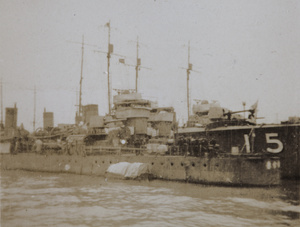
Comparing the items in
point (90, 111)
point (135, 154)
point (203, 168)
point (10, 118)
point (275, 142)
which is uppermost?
point (90, 111)

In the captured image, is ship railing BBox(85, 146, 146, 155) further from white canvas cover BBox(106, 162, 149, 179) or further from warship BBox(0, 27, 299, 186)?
white canvas cover BBox(106, 162, 149, 179)

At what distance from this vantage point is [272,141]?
17656 millimetres

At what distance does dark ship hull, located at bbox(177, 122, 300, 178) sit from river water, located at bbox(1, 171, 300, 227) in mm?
2019

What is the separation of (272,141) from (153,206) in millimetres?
9609

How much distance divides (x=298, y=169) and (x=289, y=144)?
1.91 m

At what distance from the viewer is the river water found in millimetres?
9383

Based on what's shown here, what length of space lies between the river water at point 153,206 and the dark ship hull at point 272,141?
2019 mm

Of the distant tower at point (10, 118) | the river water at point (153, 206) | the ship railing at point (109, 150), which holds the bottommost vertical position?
the river water at point (153, 206)

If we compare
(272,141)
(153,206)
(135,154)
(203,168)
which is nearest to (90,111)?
(135,154)

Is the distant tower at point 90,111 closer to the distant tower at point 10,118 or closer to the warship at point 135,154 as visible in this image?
the warship at point 135,154

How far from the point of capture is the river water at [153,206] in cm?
938

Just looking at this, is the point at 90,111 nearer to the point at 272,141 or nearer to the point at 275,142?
the point at 272,141

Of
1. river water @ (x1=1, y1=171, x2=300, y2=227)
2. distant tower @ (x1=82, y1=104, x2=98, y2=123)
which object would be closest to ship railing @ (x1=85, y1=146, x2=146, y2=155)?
river water @ (x1=1, y1=171, x2=300, y2=227)

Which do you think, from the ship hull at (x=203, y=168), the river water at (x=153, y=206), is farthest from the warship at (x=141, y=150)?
the river water at (x=153, y=206)
